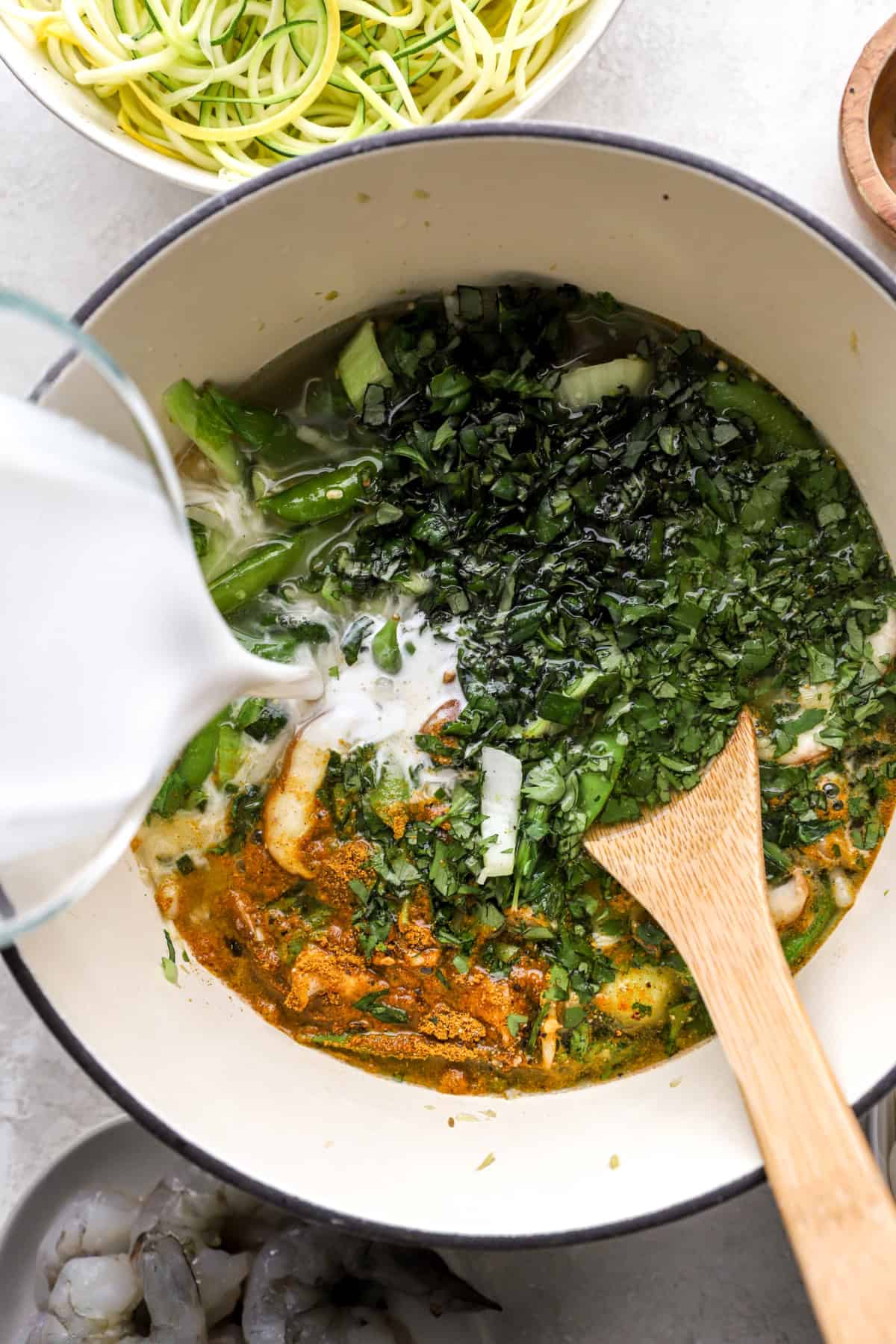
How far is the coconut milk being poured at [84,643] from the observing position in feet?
3.61

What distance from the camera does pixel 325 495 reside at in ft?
5.61

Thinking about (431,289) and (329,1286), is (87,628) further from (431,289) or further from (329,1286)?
(329,1286)

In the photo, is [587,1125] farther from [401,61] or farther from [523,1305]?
[401,61]

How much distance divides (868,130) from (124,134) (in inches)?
46.0

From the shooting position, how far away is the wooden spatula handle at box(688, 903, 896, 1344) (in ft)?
4.14

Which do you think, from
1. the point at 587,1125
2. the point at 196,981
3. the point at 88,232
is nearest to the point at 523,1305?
the point at 587,1125

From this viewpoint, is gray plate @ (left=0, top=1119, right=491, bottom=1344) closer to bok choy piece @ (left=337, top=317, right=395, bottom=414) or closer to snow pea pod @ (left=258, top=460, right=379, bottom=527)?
snow pea pod @ (left=258, top=460, right=379, bottom=527)

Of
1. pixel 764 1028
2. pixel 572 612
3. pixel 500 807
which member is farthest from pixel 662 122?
pixel 764 1028

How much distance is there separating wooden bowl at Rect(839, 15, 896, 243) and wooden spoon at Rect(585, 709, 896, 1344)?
2.69 ft

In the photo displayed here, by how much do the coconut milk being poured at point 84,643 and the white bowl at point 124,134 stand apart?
2.13 ft

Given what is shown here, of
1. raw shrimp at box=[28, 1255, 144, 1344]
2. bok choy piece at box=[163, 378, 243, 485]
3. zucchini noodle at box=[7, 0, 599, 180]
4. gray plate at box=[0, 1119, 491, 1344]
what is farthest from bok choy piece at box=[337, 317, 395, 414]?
raw shrimp at box=[28, 1255, 144, 1344]

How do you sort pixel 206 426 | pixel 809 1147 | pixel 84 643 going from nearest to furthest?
pixel 84 643, pixel 809 1147, pixel 206 426

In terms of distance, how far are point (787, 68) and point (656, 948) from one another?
1.45 m

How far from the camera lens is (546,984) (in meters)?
1.75
